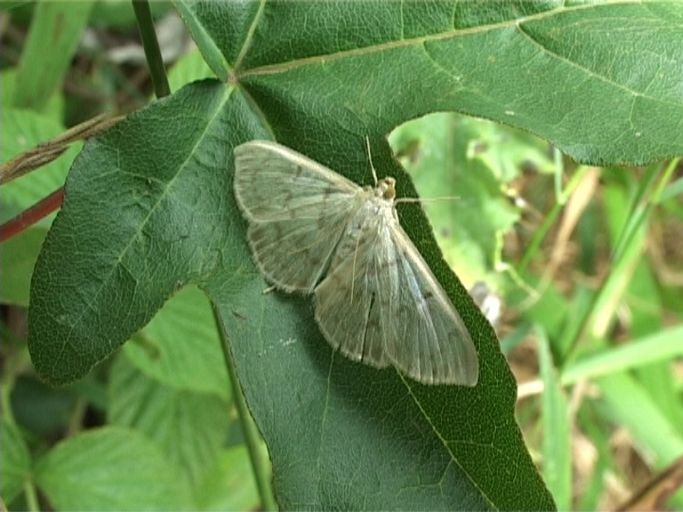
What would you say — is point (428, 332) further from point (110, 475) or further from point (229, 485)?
point (229, 485)

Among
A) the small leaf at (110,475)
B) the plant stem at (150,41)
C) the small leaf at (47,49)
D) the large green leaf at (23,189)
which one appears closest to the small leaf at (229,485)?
the small leaf at (110,475)

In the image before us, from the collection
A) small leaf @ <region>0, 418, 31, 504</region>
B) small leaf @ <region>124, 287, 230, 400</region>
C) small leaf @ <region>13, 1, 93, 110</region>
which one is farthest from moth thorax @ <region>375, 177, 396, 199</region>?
small leaf @ <region>13, 1, 93, 110</region>

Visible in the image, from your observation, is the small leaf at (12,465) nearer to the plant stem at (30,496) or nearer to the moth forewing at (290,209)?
the plant stem at (30,496)

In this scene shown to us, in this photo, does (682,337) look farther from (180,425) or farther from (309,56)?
(309,56)

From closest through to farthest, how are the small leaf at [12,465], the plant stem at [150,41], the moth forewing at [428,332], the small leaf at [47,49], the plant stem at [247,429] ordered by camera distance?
the moth forewing at [428,332] → the plant stem at [150,41] → the plant stem at [247,429] → the small leaf at [12,465] → the small leaf at [47,49]

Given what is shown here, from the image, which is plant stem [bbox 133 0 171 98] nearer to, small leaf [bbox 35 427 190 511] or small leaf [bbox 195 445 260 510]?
small leaf [bbox 35 427 190 511]
